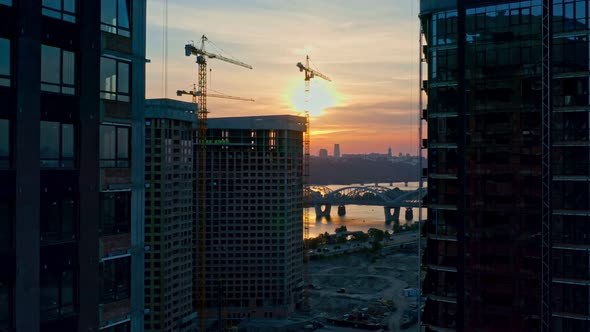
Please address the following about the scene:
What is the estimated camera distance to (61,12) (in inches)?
359

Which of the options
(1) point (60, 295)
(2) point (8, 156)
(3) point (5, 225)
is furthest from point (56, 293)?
(2) point (8, 156)

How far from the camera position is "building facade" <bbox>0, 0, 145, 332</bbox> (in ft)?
27.0

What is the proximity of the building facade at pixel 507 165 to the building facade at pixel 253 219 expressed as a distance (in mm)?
55309

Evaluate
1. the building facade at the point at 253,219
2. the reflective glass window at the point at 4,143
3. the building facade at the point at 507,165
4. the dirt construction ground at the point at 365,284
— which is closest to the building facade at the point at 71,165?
→ the reflective glass window at the point at 4,143

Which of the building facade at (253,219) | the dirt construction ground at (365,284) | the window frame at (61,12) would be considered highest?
the window frame at (61,12)

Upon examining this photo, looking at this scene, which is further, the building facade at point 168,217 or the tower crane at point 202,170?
the tower crane at point 202,170

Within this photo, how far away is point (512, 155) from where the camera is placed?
23.0 m

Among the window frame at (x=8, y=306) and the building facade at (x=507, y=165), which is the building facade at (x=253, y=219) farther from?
the window frame at (x=8, y=306)

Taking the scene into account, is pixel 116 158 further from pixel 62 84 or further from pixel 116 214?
pixel 62 84

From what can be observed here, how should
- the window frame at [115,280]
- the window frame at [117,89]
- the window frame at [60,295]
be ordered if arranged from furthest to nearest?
the window frame at [115,280] → the window frame at [117,89] → the window frame at [60,295]

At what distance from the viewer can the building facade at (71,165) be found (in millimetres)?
8234

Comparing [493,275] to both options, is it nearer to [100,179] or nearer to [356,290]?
[100,179]

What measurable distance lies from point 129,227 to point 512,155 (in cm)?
1686

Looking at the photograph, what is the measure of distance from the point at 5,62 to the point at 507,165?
62.2ft
